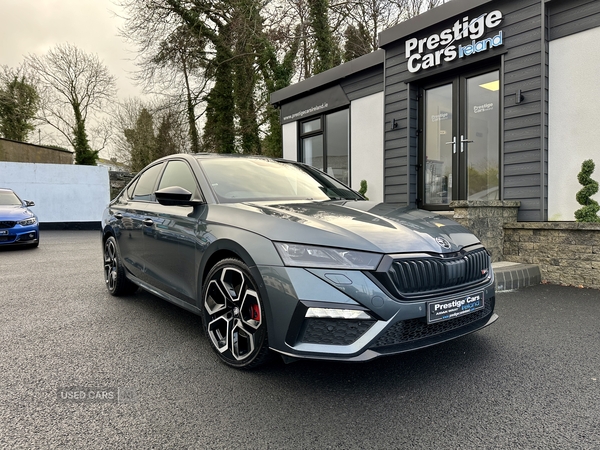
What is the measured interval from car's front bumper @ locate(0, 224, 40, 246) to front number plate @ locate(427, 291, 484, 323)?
996 centimetres

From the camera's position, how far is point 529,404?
218cm

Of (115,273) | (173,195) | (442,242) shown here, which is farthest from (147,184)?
(442,242)

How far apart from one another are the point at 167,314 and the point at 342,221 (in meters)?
2.24

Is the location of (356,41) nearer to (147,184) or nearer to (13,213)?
(13,213)

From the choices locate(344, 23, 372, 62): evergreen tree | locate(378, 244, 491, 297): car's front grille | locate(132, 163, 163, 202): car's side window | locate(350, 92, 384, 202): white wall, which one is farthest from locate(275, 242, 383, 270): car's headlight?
locate(344, 23, 372, 62): evergreen tree

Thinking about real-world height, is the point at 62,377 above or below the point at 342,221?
below

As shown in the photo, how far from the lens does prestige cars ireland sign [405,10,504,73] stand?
20.5 feet

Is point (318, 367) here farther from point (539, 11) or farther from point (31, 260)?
point (31, 260)

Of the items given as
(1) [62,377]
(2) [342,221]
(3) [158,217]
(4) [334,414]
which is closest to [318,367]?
(4) [334,414]

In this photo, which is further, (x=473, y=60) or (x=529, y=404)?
→ (x=473, y=60)

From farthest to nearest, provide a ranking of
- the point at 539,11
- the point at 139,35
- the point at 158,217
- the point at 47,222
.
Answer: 1. the point at 139,35
2. the point at 47,222
3. the point at 539,11
4. the point at 158,217

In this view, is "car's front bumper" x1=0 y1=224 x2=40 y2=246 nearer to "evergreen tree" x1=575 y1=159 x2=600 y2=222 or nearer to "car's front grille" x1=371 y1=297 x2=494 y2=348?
"car's front grille" x1=371 y1=297 x2=494 y2=348

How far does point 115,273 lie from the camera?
4.53 meters

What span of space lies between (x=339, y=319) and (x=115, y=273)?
3.29 metres
